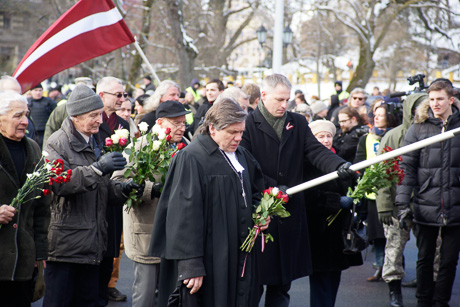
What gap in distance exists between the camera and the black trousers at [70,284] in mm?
5113

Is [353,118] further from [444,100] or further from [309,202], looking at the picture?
[309,202]

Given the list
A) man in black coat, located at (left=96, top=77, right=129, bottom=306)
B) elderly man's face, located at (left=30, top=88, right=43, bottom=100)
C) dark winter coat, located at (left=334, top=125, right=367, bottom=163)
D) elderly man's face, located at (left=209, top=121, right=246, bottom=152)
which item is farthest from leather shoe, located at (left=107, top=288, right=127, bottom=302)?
elderly man's face, located at (left=30, top=88, right=43, bottom=100)

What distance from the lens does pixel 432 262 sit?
6441mm

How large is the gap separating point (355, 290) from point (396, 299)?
85 centimetres

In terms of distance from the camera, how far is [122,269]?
8742mm

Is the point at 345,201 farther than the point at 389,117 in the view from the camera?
No

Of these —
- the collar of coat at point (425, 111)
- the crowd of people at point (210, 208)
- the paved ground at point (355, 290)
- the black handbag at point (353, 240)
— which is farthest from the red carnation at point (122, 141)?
the collar of coat at point (425, 111)

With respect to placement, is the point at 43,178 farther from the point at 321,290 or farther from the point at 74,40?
the point at 74,40

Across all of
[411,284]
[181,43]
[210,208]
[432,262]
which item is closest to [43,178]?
[210,208]

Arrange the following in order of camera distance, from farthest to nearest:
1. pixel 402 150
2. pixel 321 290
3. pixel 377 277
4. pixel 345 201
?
pixel 377 277
pixel 321 290
pixel 345 201
pixel 402 150

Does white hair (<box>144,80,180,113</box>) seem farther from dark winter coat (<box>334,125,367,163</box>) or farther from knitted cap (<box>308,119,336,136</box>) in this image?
knitted cap (<box>308,119,336,136</box>)

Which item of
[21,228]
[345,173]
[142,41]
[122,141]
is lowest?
[21,228]

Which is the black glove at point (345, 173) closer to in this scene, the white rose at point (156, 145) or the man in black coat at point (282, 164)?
the man in black coat at point (282, 164)

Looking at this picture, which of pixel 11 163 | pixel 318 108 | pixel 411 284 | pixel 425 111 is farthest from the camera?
pixel 318 108
